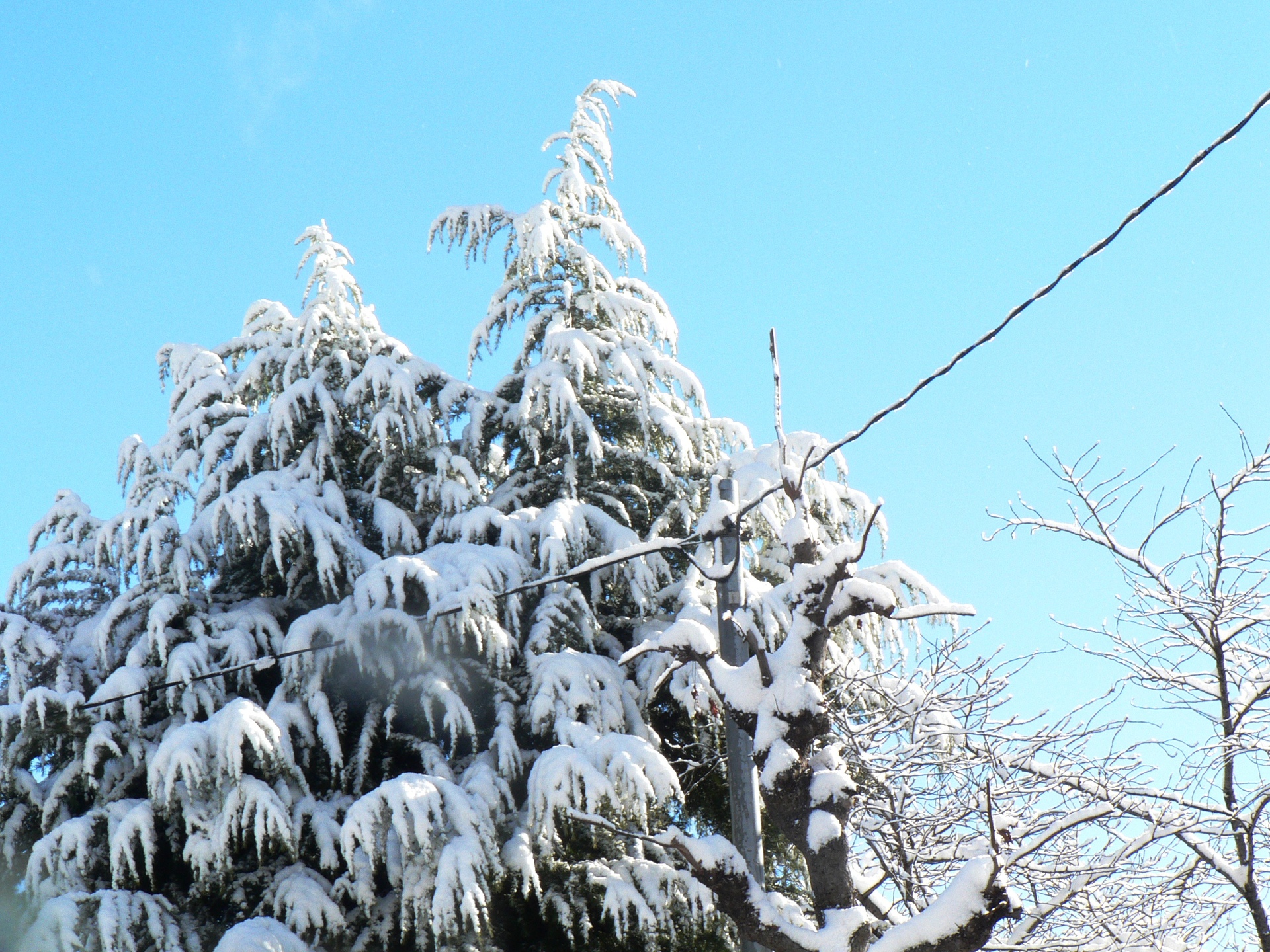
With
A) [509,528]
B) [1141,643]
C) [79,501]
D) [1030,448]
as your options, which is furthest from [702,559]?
[79,501]

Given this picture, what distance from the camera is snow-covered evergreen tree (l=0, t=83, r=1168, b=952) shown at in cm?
580

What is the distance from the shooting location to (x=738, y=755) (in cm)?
614

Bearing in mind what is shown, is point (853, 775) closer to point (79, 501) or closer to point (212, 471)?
point (212, 471)

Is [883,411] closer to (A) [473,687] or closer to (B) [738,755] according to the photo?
(B) [738,755]

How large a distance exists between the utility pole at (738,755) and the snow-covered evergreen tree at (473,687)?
0.51ft

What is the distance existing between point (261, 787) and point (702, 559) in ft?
12.0

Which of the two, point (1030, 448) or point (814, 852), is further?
point (1030, 448)

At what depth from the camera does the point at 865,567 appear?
6328 mm

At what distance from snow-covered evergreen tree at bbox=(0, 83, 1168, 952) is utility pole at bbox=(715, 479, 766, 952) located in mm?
154

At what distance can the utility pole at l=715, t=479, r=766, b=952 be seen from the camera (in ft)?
19.2

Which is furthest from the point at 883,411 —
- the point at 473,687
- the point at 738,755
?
the point at 473,687

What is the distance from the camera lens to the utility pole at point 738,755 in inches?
230

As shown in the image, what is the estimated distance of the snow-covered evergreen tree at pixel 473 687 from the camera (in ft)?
19.0

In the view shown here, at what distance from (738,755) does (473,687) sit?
302 centimetres
